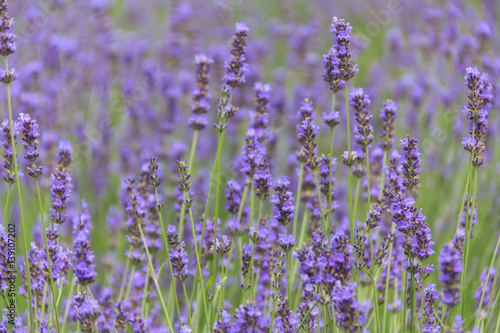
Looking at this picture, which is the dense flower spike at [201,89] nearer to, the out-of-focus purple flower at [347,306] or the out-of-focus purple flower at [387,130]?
the out-of-focus purple flower at [387,130]

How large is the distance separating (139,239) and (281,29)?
414 cm

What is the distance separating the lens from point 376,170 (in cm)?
271

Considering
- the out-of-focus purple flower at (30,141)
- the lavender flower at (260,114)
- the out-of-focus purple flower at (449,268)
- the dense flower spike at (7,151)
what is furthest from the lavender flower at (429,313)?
the dense flower spike at (7,151)

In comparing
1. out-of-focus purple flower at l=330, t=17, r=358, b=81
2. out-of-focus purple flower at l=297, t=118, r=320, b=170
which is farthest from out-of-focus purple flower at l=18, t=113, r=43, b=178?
out-of-focus purple flower at l=330, t=17, r=358, b=81

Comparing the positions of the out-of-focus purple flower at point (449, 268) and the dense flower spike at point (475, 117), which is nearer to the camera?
the out-of-focus purple flower at point (449, 268)

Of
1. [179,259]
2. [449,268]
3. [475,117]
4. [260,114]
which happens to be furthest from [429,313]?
[260,114]

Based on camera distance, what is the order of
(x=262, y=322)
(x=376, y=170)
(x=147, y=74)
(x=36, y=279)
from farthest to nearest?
(x=147, y=74) → (x=376, y=170) → (x=36, y=279) → (x=262, y=322)

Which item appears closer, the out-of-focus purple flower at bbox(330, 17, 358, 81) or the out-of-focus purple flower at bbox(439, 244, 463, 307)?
the out-of-focus purple flower at bbox(439, 244, 463, 307)

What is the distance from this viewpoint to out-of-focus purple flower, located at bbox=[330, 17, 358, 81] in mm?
1783

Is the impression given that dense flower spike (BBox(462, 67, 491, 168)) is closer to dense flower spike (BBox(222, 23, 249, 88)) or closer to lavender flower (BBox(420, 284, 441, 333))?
lavender flower (BBox(420, 284, 441, 333))

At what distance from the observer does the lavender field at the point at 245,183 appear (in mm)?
1755

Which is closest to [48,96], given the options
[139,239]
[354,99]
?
[139,239]

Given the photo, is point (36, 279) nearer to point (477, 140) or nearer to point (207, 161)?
point (477, 140)

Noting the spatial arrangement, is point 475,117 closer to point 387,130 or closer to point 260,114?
point 387,130
